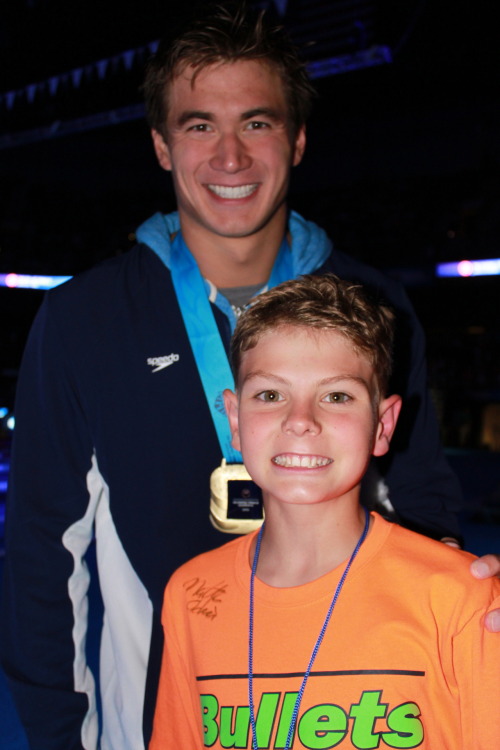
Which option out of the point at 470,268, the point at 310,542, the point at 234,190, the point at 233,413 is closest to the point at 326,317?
the point at 233,413

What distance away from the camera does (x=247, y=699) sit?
1.05 meters

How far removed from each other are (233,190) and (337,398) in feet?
1.99

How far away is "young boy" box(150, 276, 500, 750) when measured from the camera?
3.18 feet

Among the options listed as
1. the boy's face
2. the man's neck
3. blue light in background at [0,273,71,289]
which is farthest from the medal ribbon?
blue light in background at [0,273,71,289]

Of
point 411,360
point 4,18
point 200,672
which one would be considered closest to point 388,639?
point 200,672

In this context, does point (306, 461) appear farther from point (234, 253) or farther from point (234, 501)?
point (234, 253)

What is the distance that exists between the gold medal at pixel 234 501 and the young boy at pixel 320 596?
134mm

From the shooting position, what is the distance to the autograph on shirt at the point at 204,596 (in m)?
1.15

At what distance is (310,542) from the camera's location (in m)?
1.13

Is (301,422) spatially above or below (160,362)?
below

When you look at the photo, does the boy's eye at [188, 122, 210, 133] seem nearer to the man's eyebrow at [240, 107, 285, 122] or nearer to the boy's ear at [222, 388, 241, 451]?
the man's eyebrow at [240, 107, 285, 122]

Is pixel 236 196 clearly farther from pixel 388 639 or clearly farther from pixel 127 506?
pixel 388 639

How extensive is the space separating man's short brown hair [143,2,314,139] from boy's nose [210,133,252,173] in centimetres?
15

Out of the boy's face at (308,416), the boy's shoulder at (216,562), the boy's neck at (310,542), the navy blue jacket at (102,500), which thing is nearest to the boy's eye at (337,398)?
the boy's face at (308,416)
